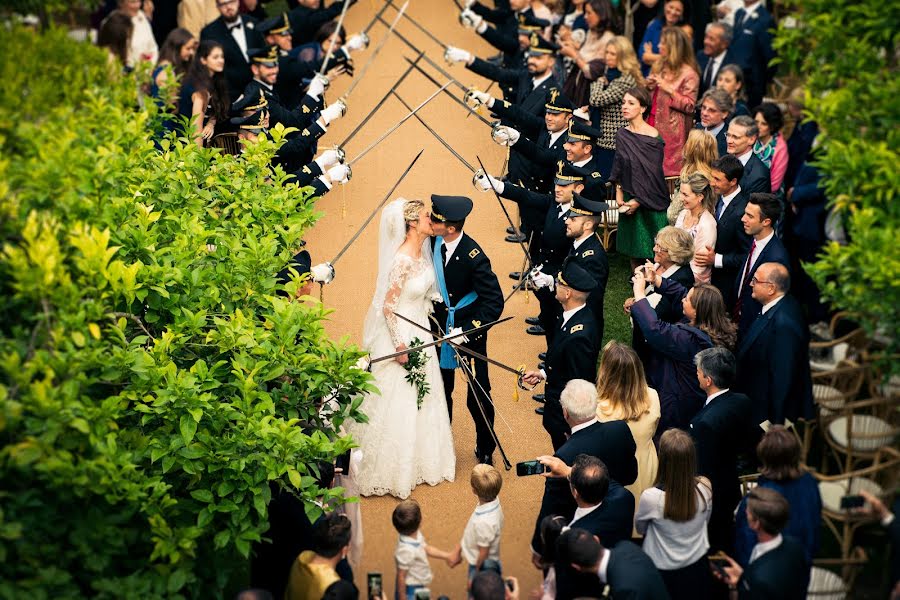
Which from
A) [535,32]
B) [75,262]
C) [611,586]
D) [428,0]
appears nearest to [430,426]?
[611,586]

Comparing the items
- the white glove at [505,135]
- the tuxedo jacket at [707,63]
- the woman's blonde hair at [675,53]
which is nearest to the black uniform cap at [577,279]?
the white glove at [505,135]

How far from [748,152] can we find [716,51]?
2807 millimetres

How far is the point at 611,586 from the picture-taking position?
473 centimetres

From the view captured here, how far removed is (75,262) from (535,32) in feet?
24.8

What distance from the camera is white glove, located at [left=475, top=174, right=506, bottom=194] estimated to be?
8328 mm

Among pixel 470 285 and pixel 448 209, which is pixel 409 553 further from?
pixel 448 209

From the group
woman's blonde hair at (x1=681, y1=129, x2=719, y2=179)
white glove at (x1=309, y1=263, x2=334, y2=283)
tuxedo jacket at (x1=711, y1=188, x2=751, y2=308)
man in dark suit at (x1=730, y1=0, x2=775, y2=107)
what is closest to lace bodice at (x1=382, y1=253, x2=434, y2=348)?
white glove at (x1=309, y1=263, x2=334, y2=283)

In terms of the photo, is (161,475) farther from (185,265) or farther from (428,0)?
(428,0)

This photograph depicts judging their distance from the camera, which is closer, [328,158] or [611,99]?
[328,158]

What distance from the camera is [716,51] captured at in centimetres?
1077

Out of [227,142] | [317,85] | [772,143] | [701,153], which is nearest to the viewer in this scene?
[701,153]

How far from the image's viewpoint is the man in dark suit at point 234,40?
10.8 metres

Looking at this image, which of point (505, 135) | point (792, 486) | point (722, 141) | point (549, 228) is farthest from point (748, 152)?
point (792, 486)

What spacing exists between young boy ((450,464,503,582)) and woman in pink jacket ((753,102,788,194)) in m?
4.57
